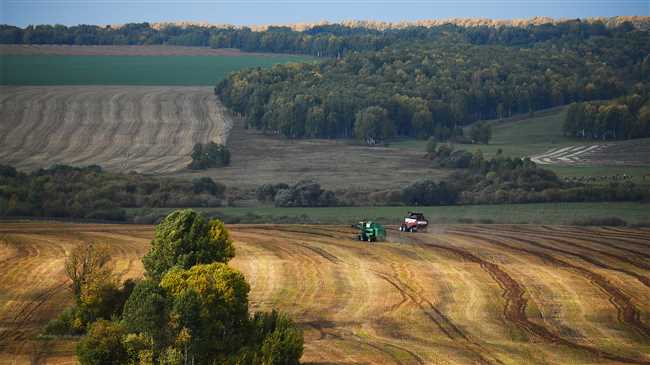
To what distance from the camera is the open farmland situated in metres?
40.8

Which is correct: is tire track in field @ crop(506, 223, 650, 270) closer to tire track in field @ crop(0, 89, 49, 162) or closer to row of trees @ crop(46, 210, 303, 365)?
row of trees @ crop(46, 210, 303, 365)

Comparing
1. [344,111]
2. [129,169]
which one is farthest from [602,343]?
[344,111]

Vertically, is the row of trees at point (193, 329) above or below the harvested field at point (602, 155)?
below

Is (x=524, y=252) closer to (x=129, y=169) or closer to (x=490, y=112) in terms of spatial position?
(x=129, y=169)

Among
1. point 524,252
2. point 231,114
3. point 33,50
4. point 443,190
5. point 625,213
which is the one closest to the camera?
point 524,252

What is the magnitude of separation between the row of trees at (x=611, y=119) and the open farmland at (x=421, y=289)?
6181 centimetres

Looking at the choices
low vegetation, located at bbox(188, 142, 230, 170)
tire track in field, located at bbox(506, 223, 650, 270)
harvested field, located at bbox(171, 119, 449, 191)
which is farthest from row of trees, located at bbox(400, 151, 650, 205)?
low vegetation, located at bbox(188, 142, 230, 170)

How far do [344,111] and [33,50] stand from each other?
254 ft

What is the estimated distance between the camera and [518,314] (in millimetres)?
47156

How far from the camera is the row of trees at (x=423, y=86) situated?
13800cm

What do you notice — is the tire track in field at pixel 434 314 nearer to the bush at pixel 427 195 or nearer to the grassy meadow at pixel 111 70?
the bush at pixel 427 195

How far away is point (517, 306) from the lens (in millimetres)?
48781

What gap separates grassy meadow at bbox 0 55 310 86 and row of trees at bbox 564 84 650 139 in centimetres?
6758

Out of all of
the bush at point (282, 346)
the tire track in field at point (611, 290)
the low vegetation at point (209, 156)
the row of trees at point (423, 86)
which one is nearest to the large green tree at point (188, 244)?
the bush at point (282, 346)
